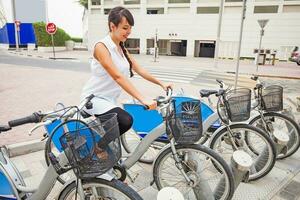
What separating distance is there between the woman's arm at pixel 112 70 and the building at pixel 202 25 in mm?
30458

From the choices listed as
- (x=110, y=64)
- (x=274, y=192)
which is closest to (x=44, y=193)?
(x=110, y=64)

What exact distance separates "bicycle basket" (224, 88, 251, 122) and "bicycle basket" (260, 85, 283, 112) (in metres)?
0.53

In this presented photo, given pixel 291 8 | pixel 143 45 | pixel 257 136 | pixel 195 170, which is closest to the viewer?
pixel 195 170

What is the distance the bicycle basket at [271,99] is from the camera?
10.8 ft

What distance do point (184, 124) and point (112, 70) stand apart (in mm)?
759

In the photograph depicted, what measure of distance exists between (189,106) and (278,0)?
105 ft

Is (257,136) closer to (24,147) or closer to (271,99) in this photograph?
(271,99)

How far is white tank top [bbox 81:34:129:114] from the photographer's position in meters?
2.33

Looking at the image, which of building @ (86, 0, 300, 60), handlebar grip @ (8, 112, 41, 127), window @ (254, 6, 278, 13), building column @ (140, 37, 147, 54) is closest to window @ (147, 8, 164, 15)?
building @ (86, 0, 300, 60)

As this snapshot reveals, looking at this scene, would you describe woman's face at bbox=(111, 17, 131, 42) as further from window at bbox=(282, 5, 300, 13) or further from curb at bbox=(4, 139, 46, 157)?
window at bbox=(282, 5, 300, 13)

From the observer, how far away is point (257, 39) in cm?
3012

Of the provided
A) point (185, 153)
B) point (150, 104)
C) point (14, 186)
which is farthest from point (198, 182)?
point (14, 186)

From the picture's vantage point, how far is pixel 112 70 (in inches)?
85.4

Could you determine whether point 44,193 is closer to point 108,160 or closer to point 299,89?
point 108,160
